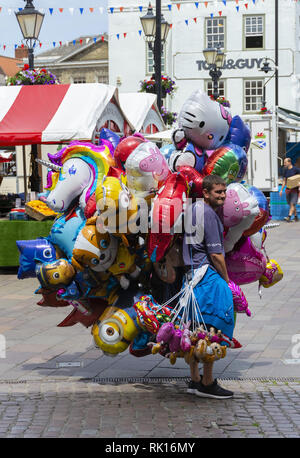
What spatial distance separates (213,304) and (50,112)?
8053 mm

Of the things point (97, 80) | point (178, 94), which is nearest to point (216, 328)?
point (178, 94)

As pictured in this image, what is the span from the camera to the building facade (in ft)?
123

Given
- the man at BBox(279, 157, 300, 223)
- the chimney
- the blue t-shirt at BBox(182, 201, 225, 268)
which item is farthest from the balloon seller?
the chimney

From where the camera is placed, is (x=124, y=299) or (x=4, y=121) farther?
(x=4, y=121)

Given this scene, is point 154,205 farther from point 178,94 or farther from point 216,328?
point 178,94

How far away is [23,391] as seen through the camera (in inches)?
240

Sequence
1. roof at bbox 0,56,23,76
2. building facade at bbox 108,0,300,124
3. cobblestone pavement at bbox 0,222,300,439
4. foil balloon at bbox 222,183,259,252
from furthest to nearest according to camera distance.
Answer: roof at bbox 0,56,23,76
building facade at bbox 108,0,300,124
foil balloon at bbox 222,183,259,252
cobblestone pavement at bbox 0,222,300,439

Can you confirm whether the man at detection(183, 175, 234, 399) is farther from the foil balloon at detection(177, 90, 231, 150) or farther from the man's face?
the foil balloon at detection(177, 90, 231, 150)

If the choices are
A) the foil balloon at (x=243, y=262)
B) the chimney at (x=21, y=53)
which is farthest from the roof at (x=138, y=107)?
the chimney at (x=21, y=53)

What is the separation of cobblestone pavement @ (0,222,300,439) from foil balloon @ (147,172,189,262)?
3.78 ft

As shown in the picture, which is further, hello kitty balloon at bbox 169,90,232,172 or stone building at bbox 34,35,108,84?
stone building at bbox 34,35,108,84

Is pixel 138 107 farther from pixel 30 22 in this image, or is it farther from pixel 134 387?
pixel 134 387

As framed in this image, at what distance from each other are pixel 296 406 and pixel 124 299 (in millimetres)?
1537

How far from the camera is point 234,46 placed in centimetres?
3856
